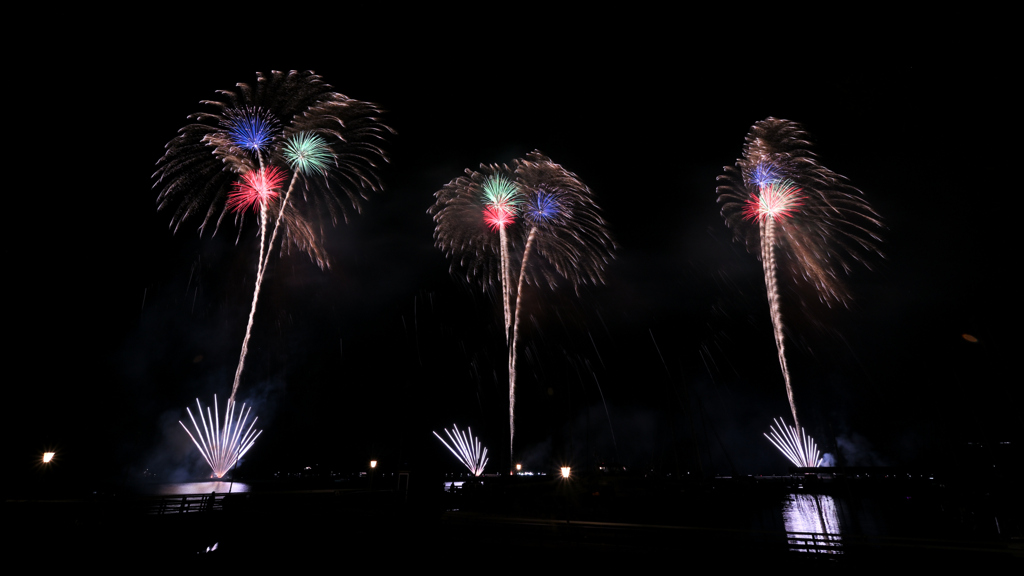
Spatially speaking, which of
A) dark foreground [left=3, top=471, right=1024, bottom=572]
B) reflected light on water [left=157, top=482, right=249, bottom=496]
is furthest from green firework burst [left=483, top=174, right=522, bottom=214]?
reflected light on water [left=157, top=482, right=249, bottom=496]

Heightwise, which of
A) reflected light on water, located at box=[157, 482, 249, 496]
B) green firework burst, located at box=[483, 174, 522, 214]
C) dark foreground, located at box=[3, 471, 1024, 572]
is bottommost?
reflected light on water, located at box=[157, 482, 249, 496]

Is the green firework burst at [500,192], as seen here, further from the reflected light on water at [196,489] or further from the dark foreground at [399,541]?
the reflected light on water at [196,489]

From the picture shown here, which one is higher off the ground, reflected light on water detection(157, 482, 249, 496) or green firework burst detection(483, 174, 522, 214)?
green firework burst detection(483, 174, 522, 214)

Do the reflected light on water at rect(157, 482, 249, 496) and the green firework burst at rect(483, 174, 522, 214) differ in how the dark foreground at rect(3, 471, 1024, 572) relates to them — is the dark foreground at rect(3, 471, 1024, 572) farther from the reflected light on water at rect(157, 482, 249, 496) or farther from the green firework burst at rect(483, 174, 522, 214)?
the reflected light on water at rect(157, 482, 249, 496)

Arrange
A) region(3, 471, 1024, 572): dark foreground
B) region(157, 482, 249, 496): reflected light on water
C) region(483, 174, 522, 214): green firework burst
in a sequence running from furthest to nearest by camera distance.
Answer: region(157, 482, 249, 496): reflected light on water, region(483, 174, 522, 214): green firework burst, region(3, 471, 1024, 572): dark foreground

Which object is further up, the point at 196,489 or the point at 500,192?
the point at 500,192

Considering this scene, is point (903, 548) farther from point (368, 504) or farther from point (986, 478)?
point (986, 478)

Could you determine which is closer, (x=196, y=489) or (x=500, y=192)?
(x=500, y=192)

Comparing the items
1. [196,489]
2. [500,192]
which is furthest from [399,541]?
[196,489]

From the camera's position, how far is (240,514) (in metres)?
21.5

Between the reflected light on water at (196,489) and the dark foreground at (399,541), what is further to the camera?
the reflected light on water at (196,489)

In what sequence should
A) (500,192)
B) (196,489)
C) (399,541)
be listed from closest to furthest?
1. (399,541)
2. (500,192)
3. (196,489)

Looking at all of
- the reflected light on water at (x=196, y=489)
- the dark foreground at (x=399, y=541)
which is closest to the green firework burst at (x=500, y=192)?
the dark foreground at (x=399, y=541)

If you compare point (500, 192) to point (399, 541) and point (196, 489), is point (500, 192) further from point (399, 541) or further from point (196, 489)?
point (196, 489)
